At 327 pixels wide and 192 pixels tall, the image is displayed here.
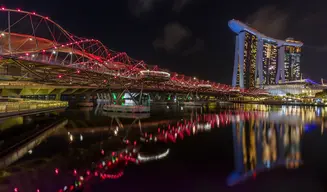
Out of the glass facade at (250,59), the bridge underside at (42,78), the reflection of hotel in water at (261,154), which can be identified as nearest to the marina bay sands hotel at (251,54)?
the glass facade at (250,59)

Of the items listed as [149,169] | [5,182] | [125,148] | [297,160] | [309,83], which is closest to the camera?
[5,182]

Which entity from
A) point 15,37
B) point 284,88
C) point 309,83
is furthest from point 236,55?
point 15,37

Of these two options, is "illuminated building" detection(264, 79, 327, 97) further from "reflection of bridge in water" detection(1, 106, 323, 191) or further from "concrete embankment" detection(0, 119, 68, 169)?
"concrete embankment" detection(0, 119, 68, 169)

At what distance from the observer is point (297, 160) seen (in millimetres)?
11734

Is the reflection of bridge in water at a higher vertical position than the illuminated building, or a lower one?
lower

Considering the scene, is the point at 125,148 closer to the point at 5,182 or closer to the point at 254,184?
the point at 5,182

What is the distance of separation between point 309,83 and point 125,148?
189m

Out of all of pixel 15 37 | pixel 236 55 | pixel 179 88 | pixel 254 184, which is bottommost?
pixel 254 184

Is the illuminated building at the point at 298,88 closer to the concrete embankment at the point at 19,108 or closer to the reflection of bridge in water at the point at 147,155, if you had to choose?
the reflection of bridge in water at the point at 147,155

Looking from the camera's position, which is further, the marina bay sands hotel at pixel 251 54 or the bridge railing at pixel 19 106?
the marina bay sands hotel at pixel 251 54

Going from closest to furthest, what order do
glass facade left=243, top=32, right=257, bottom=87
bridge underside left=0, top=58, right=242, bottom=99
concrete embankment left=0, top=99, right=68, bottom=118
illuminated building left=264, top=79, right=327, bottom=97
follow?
concrete embankment left=0, top=99, right=68, bottom=118
bridge underside left=0, top=58, right=242, bottom=99
illuminated building left=264, top=79, right=327, bottom=97
glass facade left=243, top=32, right=257, bottom=87

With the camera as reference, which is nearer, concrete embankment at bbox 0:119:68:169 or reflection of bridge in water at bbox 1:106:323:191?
reflection of bridge in water at bbox 1:106:323:191

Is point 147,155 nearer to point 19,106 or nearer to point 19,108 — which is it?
point 19,108

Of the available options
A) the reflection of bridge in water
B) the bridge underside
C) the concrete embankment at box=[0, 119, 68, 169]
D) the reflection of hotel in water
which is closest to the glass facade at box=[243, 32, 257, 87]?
the bridge underside
